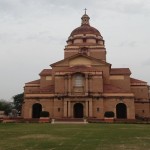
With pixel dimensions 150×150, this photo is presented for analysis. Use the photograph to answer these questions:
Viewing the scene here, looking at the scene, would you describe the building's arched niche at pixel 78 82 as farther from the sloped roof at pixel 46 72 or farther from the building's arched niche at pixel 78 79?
the sloped roof at pixel 46 72

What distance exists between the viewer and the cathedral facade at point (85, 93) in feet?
174

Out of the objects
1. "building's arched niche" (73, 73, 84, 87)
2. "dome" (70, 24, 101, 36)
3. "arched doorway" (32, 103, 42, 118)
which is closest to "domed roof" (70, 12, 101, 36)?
"dome" (70, 24, 101, 36)

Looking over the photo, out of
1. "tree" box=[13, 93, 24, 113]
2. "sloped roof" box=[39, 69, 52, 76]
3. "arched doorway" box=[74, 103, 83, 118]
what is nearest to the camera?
"arched doorway" box=[74, 103, 83, 118]

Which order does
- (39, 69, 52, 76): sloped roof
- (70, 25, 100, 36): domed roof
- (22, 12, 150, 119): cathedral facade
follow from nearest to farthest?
(22, 12, 150, 119): cathedral facade
(39, 69, 52, 76): sloped roof
(70, 25, 100, 36): domed roof

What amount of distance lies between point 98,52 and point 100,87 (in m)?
11.8

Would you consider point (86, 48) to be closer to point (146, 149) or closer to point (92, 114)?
point (92, 114)

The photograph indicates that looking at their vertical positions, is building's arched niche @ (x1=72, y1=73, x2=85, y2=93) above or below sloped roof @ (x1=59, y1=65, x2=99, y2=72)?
below

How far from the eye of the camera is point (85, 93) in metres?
53.4

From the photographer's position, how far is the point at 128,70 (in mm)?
61406

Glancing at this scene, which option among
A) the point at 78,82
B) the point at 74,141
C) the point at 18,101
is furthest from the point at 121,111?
the point at 18,101

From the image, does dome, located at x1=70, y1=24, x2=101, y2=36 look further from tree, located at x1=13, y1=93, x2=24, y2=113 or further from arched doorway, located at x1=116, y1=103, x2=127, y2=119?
tree, located at x1=13, y1=93, x2=24, y2=113

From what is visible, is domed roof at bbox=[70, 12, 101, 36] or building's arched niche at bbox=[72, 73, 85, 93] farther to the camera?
domed roof at bbox=[70, 12, 101, 36]

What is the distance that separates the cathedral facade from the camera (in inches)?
2085

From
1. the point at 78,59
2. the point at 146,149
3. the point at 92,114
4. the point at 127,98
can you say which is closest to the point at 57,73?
the point at 78,59
